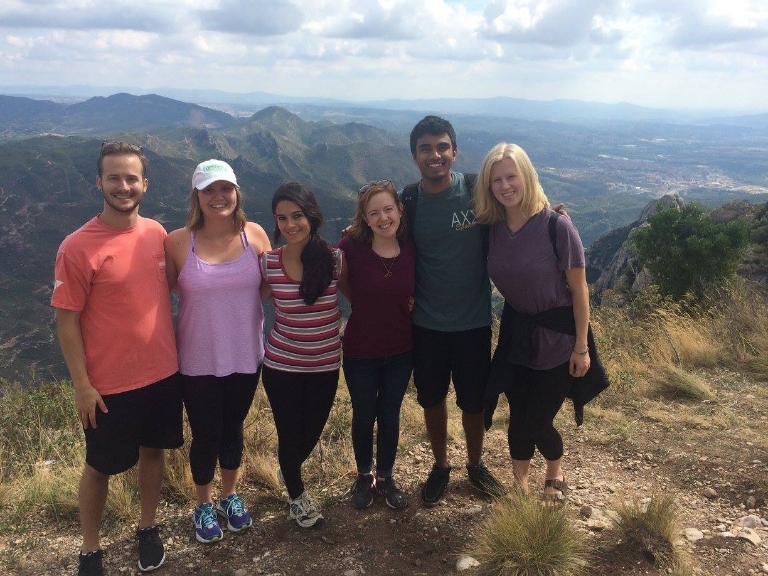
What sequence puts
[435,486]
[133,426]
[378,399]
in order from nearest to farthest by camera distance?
[133,426] → [378,399] → [435,486]

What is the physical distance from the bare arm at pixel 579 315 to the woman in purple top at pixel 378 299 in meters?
1.03

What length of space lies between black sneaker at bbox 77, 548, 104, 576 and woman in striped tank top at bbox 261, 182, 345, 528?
133cm

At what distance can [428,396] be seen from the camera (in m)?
3.77

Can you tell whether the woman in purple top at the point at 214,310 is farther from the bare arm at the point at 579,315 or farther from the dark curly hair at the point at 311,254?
the bare arm at the point at 579,315

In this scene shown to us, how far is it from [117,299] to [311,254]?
3.75 feet

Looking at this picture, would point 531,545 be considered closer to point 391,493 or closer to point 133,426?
point 391,493

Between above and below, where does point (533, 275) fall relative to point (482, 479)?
above

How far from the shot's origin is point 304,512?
3.58 m

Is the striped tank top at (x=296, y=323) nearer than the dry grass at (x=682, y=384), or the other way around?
the striped tank top at (x=296, y=323)

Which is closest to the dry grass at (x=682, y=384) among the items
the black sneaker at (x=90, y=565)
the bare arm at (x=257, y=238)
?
the bare arm at (x=257, y=238)

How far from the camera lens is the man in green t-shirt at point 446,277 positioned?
3.46 metres

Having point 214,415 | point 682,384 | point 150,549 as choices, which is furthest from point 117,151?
point 682,384

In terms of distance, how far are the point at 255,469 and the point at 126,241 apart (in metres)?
2.18

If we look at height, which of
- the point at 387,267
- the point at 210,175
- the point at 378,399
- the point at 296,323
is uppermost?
the point at 210,175
